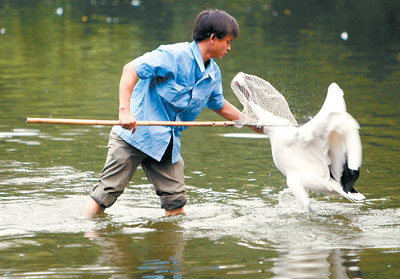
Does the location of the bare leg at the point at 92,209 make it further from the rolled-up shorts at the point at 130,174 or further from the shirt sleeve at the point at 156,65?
the shirt sleeve at the point at 156,65

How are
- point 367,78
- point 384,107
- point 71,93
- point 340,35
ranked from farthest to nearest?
point 340,35 → point 367,78 → point 71,93 → point 384,107

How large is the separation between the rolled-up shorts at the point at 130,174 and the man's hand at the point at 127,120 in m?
0.48

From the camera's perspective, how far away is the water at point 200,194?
531 cm

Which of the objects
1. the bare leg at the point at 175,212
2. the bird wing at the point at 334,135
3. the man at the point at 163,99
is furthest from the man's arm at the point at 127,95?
the bird wing at the point at 334,135

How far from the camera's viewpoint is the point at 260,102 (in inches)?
260

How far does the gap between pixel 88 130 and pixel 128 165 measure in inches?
170

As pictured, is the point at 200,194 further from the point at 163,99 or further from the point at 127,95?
the point at 127,95

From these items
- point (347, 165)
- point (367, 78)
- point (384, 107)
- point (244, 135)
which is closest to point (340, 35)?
point (367, 78)

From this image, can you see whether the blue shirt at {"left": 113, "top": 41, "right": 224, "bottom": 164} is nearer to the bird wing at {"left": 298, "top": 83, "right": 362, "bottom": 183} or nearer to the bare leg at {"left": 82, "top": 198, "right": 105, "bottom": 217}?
the bare leg at {"left": 82, "top": 198, "right": 105, "bottom": 217}

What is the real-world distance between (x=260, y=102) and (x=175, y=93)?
102cm

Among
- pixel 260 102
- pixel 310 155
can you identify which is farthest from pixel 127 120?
pixel 310 155

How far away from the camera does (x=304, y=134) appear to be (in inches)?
243

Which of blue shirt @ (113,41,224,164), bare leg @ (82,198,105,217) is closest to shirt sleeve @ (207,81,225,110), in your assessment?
blue shirt @ (113,41,224,164)

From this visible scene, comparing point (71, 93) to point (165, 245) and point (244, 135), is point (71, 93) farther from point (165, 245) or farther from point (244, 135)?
point (165, 245)
